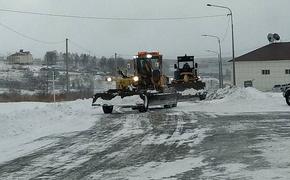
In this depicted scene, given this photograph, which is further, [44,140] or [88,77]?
[88,77]

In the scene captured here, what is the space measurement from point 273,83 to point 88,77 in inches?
1203

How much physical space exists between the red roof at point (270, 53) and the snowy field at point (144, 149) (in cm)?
6484

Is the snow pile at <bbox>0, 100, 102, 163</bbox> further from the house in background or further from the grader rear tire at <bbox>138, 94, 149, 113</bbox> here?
the house in background

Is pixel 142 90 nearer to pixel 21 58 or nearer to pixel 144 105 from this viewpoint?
pixel 144 105

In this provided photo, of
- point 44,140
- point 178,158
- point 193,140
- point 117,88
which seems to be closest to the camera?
point 178,158

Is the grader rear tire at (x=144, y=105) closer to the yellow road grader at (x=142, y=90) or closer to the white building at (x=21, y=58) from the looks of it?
the yellow road grader at (x=142, y=90)

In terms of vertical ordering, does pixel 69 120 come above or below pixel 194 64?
below

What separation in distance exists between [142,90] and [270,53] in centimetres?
5827

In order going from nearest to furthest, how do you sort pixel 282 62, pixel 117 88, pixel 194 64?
pixel 117 88, pixel 194 64, pixel 282 62

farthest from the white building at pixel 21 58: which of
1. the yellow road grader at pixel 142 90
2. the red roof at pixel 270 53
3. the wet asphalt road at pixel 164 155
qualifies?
the wet asphalt road at pixel 164 155

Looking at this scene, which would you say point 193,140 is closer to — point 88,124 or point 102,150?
point 102,150

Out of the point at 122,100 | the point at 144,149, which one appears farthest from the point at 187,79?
the point at 144,149

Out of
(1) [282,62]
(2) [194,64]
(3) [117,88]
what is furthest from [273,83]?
(3) [117,88]

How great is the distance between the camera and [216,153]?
11945 mm
